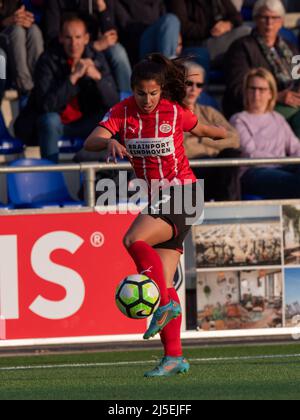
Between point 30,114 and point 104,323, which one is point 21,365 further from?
point 30,114

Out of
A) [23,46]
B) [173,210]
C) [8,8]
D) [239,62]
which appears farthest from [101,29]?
[173,210]

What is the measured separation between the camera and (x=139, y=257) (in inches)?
311

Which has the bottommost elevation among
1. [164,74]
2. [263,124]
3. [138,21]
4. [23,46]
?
[263,124]

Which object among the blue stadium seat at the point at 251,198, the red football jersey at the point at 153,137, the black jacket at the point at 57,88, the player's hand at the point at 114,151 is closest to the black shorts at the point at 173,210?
the red football jersey at the point at 153,137

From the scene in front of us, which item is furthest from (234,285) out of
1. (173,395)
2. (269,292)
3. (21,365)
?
(173,395)

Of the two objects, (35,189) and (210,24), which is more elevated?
(210,24)

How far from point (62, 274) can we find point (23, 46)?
3593mm

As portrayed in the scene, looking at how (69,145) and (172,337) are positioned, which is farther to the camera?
(69,145)

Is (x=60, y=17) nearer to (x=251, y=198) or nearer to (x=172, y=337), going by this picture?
(x=251, y=198)

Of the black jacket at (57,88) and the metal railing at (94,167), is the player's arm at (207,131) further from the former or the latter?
the black jacket at (57,88)

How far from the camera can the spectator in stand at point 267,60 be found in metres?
12.6

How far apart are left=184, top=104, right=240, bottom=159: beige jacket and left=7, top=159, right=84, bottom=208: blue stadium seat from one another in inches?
49.6

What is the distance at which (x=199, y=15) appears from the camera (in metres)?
13.8

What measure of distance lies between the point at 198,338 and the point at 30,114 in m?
3.14
